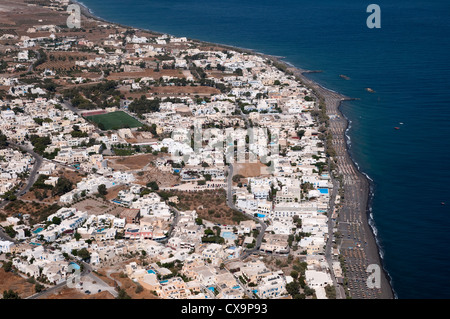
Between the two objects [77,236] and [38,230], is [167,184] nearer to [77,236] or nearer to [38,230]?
[77,236]

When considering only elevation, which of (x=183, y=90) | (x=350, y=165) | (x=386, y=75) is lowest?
(x=350, y=165)

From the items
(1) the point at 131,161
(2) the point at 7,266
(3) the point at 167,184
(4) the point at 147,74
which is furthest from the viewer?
(4) the point at 147,74

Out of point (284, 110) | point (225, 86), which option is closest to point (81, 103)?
point (225, 86)

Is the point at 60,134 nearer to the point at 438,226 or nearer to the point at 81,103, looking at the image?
the point at 81,103

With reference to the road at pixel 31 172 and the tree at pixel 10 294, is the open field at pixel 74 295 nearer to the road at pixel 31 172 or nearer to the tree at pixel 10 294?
the tree at pixel 10 294

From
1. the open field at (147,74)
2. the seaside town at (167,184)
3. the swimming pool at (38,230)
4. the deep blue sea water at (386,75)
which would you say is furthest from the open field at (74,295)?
the open field at (147,74)

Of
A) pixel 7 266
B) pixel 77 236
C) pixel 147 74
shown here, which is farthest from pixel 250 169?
pixel 147 74

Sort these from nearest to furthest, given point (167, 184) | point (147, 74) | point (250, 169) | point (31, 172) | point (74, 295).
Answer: point (74, 295) < point (167, 184) < point (31, 172) < point (250, 169) < point (147, 74)
